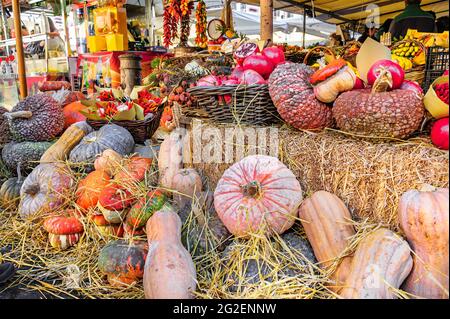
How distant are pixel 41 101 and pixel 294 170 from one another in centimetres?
237

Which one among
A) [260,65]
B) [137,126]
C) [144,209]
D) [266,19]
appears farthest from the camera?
[266,19]

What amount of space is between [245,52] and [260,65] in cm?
23

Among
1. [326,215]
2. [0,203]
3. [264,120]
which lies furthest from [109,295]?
[0,203]

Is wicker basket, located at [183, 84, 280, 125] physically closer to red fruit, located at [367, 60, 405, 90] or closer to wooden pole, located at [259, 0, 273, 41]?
red fruit, located at [367, 60, 405, 90]

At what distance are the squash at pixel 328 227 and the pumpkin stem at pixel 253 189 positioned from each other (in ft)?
0.77

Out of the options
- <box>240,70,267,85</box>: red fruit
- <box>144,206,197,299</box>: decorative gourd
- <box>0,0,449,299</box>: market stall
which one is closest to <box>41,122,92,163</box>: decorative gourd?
<box>0,0,449,299</box>: market stall

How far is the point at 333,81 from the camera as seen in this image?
1.82 m

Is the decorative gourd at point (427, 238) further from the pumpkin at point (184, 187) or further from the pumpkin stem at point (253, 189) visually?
the pumpkin at point (184, 187)

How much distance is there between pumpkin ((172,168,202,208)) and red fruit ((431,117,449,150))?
125 centimetres

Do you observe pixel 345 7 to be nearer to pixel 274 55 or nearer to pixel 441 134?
pixel 274 55

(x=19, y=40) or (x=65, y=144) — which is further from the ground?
(x=19, y=40)

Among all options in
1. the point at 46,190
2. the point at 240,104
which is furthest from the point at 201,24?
the point at 46,190

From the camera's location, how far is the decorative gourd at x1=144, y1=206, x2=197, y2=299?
145 cm

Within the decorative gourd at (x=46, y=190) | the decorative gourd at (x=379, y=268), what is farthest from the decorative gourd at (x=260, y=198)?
the decorative gourd at (x=46, y=190)
